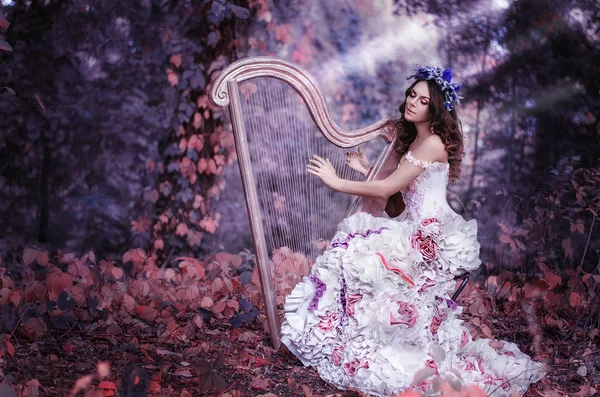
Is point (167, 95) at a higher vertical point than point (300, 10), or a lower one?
lower

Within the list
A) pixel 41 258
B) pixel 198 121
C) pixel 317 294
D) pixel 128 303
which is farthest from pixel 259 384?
pixel 198 121

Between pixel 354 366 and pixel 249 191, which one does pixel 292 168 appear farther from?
pixel 354 366

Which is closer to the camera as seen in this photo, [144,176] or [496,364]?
[496,364]

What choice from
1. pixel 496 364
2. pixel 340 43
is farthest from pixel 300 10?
pixel 496 364

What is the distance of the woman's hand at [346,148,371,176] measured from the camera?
2787mm

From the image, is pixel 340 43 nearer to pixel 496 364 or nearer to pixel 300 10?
pixel 300 10

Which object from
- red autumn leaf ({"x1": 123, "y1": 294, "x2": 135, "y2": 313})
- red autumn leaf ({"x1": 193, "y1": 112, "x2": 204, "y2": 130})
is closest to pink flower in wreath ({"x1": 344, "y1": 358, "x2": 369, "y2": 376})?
red autumn leaf ({"x1": 123, "y1": 294, "x2": 135, "y2": 313})

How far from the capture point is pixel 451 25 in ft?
17.0

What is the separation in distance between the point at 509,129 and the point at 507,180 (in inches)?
16.4

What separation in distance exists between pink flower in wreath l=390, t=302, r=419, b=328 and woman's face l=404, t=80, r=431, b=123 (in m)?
0.82

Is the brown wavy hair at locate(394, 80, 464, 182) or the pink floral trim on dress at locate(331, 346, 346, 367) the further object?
the brown wavy hair at locate(394, 80, 464, 182)

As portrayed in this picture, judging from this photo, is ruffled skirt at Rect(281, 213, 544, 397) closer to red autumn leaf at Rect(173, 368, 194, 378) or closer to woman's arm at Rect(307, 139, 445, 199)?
woman's arm at Rect(307, 139, 445, 199)

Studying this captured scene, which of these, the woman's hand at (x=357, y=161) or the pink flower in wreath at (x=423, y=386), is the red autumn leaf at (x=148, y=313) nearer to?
the woman's hand at (x=357, y=161)

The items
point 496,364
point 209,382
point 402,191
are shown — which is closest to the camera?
point 209,382
